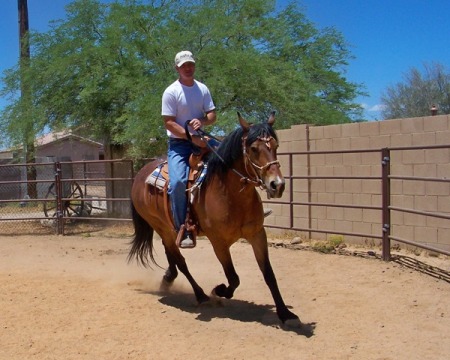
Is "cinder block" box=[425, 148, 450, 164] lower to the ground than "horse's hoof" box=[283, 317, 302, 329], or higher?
higher

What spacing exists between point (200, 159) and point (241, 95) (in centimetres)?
654

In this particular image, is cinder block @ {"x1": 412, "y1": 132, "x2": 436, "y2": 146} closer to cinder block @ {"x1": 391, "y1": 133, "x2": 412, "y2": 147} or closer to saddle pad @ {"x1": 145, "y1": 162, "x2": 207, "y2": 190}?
cinder block @ {"x1": 391, "y1": 133, "x2": 412, "y2": 147}

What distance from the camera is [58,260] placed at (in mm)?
8844

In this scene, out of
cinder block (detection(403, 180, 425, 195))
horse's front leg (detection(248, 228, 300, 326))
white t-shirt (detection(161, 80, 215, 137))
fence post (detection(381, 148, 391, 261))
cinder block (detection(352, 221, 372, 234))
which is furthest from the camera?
cinder block (detection(352, 221, 372, 234))

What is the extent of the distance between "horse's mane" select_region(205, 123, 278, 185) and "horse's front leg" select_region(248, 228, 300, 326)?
2.38ft

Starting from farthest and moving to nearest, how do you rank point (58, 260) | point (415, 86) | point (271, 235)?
1. point (415, 86)
2. point (271, 235)
3. point (58, 260)

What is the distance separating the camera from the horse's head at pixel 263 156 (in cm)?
430

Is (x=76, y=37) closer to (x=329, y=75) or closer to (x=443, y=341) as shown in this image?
(x=329, y=75)

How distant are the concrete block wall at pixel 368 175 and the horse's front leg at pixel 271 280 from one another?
3045 millimetres

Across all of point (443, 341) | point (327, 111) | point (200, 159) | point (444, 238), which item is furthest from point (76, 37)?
point (443, 341)

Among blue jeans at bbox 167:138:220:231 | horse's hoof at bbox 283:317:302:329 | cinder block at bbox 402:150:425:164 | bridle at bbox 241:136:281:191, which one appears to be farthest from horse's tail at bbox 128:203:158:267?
cinder block at bbox 402:150:425:164

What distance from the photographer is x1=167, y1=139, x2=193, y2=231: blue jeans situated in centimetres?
535

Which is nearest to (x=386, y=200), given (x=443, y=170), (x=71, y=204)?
(x=443, y=170)

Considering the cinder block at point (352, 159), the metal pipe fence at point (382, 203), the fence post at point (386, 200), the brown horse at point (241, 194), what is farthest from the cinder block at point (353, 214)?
the brown horse at point (241, 194)
